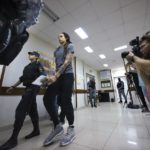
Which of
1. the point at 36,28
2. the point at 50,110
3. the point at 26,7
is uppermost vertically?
the point at 36,28

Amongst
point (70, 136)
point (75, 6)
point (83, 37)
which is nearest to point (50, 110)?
point (70, 136)

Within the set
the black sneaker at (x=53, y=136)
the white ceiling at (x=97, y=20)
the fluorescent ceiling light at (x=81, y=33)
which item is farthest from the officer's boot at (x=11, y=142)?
the fluorescent ceiling light at (x=81, y=33)

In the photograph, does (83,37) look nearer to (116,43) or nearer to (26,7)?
(116,43)

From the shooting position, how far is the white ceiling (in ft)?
9.53

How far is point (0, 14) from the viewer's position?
2.22 ft

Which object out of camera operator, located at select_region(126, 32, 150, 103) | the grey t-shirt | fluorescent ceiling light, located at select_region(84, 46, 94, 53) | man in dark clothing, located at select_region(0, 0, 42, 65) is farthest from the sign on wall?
man in dark clothing, located at select_region(0, 0, 42, 65)

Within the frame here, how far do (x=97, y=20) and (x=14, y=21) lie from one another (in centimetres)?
325

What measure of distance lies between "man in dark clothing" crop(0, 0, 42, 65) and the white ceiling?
90.0 inches

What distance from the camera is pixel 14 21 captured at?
0.77 metres

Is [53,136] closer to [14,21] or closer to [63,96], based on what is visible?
[63,96]

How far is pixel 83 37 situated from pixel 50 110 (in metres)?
3.68

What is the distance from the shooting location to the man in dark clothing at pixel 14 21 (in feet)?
2.30

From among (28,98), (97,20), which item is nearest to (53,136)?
(28,98)

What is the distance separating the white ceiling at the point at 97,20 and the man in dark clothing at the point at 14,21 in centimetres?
229
